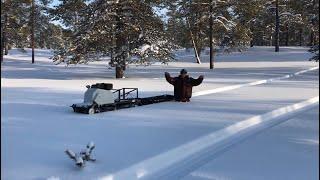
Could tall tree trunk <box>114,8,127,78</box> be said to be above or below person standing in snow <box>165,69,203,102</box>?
above

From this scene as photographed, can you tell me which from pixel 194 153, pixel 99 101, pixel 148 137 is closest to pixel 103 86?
pixel 99 101

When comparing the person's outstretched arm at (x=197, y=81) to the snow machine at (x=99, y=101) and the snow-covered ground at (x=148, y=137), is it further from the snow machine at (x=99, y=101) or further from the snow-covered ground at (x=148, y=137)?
the snow machine at (x=99, y=101)

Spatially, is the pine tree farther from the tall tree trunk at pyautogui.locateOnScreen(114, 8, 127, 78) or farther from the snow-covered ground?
the snow-covered ground

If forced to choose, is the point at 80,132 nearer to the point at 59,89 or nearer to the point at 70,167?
the point at 70,167

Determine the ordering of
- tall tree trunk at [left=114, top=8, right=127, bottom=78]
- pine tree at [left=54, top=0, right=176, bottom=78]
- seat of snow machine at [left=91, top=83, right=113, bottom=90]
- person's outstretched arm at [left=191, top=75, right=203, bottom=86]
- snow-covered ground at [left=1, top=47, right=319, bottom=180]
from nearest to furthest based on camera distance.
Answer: snow-covered ground at [left=1, top=47, right=319, bottom=180]
seat of snow machine at [left=91, top=83, right=113, bottom=90]
person's outstretched arm at [left=191, top=75, right=203, bottom=86]
pine tree at [left=54, top=0, right=176, bottom=78]
tall tree trunk at [left=114, top=8, right=127, bottom=78]

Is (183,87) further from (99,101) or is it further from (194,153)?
(194,153)

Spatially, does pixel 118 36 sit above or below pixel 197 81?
above

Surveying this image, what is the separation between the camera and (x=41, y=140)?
28.9 feet

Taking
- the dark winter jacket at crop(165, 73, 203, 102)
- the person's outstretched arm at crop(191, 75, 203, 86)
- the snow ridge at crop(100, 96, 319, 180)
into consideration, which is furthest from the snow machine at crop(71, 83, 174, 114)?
the snow ridge at crop(100, 96, 319, 180)

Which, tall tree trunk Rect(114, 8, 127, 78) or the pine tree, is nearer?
the pine tree

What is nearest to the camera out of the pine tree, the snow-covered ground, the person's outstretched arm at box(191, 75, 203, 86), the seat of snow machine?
the snow-covered ground

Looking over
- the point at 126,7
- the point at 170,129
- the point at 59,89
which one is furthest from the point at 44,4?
the point at 170,129

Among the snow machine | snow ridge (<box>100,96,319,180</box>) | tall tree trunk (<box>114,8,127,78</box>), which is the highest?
tall tree trunk (<box>114,8,127,78</box>)

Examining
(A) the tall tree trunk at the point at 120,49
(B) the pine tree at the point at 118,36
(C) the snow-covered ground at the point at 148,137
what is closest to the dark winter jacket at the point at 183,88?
(C) the snow-covered ground at the point at 148,137
